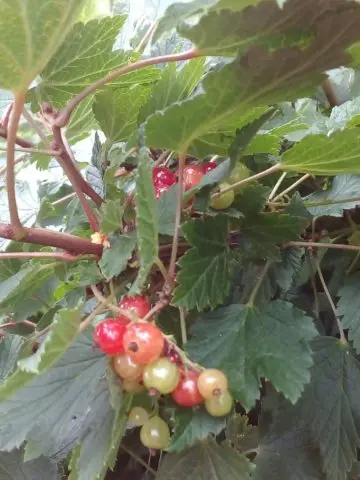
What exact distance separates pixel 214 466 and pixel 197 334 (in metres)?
0.12

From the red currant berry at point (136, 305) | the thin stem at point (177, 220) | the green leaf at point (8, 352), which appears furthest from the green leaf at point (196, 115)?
the green leaf at point (8, 352)

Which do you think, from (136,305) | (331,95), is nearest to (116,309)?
(136,305)

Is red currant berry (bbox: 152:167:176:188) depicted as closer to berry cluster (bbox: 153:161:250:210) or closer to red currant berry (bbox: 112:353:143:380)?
berry cluster (bbox: 153:161:250:210)

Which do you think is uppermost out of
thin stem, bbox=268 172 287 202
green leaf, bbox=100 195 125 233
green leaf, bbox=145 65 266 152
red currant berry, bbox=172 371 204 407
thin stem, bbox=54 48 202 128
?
thin stem, bbox=54 48 202 128

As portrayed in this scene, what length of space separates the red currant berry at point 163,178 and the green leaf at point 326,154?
101mm

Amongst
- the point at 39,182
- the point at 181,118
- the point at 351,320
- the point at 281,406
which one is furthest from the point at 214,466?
the point at 39,182

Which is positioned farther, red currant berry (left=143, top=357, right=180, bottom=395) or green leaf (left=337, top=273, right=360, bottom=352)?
green leaf (left=337, top=273, right=360, bottom=352)

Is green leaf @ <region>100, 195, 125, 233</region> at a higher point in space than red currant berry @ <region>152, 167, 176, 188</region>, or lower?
higher

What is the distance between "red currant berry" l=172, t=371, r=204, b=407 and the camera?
42 centimetres

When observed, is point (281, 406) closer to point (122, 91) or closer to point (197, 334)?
point (197, 334)

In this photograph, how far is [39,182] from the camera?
957mm

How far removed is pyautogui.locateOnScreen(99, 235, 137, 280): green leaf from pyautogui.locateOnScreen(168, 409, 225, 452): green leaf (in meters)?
0.12

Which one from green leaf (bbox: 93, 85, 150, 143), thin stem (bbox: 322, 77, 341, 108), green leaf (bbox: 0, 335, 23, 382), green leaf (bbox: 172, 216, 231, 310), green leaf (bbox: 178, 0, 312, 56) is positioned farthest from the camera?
thin stem (bbox: 322, 77, 341, 108)

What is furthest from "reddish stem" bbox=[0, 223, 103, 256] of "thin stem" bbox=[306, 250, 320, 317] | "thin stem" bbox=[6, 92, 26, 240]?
"thin stem" bbox=[306, 250, 320, 317]
